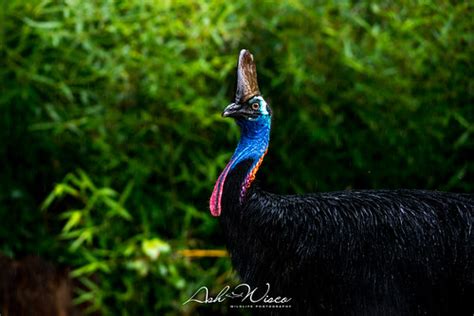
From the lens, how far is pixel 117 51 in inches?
171

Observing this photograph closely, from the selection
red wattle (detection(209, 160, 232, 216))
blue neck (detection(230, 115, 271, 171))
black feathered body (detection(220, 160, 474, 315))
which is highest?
blue neck (detection(230, 115, 271, 171))

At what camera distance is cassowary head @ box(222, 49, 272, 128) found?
3123mm

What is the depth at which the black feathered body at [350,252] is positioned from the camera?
125 inches

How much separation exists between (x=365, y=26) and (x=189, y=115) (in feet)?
2.57

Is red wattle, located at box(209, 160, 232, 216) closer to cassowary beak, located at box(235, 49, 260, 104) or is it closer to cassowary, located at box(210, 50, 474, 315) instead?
cassowary, located at box(210, 50, 474, 315)

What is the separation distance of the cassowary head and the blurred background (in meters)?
1.05

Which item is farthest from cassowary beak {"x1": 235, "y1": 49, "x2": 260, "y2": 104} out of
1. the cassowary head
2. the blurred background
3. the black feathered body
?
the blurred background

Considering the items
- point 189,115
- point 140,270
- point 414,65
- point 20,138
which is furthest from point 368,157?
point 20,138

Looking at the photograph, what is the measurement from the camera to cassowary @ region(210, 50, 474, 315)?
10.4ft

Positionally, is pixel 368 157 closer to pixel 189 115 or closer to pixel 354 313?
pixel 189 115

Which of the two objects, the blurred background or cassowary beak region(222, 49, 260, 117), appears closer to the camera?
cassowary beak region(222, 49, 260, 117)

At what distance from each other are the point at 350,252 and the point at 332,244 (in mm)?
59

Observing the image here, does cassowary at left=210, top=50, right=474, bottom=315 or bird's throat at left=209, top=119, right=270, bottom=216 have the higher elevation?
bird's throat at left=209, top=119, right=270, bottom=216

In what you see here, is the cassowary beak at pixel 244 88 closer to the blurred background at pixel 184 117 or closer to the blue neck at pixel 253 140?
the blue neck at pixel 253 140
